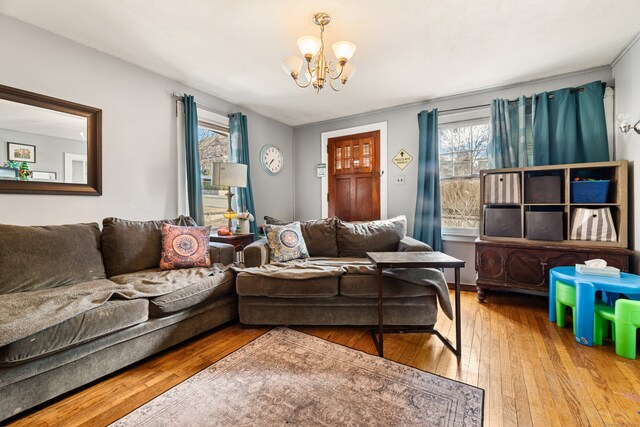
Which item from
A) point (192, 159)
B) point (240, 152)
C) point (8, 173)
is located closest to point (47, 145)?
point (8, 173)

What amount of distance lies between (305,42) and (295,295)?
1851 millimetres

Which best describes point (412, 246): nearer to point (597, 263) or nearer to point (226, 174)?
point (597, 263)

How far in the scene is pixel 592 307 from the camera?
205cm

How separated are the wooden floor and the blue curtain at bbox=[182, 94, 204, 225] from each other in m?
1.43

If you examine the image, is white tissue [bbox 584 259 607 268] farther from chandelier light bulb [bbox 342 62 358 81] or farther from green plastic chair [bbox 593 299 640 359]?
chandelier light bulb [bbox 342 62 358 81]

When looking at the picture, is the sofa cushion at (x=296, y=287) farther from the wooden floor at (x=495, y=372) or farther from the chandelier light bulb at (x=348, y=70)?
the chandelier light bulb at (x=348, y=70)

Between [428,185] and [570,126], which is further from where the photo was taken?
[428,185]

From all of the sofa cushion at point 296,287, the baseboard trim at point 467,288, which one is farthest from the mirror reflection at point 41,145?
the baseboard trim at point 467,288

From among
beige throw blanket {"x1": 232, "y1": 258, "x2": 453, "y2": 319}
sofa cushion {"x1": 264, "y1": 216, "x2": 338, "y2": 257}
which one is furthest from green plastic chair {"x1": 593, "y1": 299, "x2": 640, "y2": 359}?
sofa cushion {"x1": 264, "y1": 216, "x2": 338, "y2": 257}

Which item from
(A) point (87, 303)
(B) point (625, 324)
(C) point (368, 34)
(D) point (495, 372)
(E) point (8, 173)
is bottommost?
(D) point (495, 372)

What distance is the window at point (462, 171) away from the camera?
348 cm

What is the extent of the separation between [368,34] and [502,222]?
2.27 m

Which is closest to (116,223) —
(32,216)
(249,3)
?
(32,216)

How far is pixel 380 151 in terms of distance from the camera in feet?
13.4
